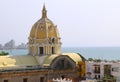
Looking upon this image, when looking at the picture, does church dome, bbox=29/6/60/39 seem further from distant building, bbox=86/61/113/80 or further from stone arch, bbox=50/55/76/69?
distant building, bbox=86/61/113/80

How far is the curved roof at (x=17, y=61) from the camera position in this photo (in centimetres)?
5444

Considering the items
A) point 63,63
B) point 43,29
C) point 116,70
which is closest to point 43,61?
point 63,63

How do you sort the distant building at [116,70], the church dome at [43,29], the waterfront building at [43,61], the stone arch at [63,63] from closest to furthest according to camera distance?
the waterfront building at [43,61] < the distant building at [116,70] < the stone arch at [63,63] < the church dome at [43,29]

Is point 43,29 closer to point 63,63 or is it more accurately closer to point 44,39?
point 44,39

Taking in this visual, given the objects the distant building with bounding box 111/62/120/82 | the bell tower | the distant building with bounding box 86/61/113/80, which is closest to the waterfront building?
the bell tower

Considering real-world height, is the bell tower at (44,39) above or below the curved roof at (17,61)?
above

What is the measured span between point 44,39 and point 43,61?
3671 millimetres

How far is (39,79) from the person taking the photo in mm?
56500

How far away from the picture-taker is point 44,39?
60.4 metres

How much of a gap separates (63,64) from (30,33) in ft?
24.3

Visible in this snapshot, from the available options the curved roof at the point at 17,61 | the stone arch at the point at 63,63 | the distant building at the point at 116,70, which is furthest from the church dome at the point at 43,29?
the distant building at the point at 116,70

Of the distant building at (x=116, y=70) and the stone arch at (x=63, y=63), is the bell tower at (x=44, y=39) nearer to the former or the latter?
the stone arch at (x=63, y=63)

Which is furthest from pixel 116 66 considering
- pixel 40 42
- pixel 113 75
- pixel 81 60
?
pixel 40 42

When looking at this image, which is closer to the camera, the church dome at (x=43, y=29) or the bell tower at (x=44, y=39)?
the bell tower at (x=44, y=39)
